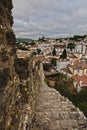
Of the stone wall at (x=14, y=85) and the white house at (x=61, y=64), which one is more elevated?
the stone wall at (x=14, y=85)

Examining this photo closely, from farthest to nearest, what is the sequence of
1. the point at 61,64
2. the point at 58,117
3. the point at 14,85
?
the point at 61,64, the point at 58,117, the point at 14,85

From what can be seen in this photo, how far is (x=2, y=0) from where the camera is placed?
5.32m

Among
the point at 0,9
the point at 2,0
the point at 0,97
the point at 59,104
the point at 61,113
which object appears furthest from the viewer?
the point at 59,104

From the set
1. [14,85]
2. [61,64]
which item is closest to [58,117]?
[14,85]

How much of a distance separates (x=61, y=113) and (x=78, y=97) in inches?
509

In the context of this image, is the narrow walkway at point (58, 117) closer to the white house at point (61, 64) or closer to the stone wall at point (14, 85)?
the stone wall at point (14, 85)

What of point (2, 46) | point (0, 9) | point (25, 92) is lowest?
point (25, 92)

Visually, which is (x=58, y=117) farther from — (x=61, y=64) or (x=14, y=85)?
(x=61, y=64)

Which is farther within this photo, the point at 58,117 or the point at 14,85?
the point at 58,117

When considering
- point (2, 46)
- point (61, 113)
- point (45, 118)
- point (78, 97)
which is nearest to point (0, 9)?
point (2, 46)

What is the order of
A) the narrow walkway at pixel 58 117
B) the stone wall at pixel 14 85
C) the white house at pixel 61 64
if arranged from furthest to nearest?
the white house at pixel 61 64, the narrow walkway at pixel 58 117, the stone wall at pixel 14 85

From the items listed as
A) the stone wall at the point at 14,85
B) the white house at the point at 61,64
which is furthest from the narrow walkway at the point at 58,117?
the white house at the point at 61,64

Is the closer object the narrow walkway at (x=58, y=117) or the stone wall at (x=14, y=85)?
the stone wall at (x=14, y=85)

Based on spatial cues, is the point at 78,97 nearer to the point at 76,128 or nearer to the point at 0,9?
the point at 76,128
